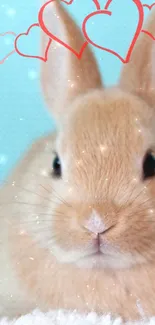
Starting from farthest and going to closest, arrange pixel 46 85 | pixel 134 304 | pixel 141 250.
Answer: pixel 46 85
pixel 134 304
pixel 141 250

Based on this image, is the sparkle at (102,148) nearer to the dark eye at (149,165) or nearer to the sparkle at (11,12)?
the dark eye at (149,165)

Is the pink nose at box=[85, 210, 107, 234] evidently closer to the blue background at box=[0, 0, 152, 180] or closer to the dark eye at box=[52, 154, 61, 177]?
the dark eye at box=[52, 154, 61, 177]

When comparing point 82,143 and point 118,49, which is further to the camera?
point 118,49

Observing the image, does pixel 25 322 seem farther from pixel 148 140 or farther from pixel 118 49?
pixel 118 49

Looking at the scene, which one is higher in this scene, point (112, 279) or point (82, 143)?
point (82, 143)

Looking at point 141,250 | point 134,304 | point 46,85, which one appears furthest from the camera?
point 46,85

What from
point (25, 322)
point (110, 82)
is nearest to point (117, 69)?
point (110, 82)

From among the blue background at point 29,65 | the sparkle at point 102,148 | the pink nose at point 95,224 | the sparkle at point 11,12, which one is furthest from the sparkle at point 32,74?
the pink nose at point 95,224

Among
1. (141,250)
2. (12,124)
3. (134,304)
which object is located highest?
(12,124)
